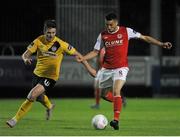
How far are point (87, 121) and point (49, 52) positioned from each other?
2.12 m

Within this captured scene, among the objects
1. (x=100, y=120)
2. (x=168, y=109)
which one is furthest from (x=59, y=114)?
(x=100, y=120)

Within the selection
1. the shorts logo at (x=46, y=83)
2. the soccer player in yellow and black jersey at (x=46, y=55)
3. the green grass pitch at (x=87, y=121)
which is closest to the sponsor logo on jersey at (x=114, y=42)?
the soccer player in yellow and black jersey at (x=46, y=55)

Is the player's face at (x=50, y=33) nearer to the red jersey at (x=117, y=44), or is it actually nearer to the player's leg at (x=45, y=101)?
the red jersey at (x=117, y=44)

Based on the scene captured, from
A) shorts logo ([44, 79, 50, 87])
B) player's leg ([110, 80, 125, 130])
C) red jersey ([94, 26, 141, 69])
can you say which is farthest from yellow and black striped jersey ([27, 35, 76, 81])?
player's leg ([110, 80, 125, 130])

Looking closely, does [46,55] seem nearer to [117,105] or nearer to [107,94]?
[107,94]

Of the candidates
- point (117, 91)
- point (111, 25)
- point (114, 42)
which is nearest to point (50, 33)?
point (111, 25)

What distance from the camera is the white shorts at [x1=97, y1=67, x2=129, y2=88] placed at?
15477mm

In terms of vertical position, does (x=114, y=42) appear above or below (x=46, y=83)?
above

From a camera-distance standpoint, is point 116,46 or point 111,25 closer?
point 111,25

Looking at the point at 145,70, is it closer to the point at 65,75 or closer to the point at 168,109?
the point at 65,75

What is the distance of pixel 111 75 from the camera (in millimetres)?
15828

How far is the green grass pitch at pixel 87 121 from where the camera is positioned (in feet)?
45.6

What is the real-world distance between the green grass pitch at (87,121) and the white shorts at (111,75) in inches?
35.6

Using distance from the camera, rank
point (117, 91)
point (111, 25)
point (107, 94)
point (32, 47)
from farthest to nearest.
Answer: point (107, 94) → point (32, 47) → point (111, 25) → point (117, 91)
